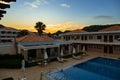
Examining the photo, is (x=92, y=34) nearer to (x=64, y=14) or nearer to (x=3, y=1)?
(x=64, y=14)

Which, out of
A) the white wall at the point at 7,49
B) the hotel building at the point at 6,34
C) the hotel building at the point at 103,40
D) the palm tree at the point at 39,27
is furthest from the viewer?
the palm tree at the point at 39,27

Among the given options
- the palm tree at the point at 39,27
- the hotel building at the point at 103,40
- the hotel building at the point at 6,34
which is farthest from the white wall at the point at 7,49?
the hotel building at the point at 6,34

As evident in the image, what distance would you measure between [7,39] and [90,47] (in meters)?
38.8

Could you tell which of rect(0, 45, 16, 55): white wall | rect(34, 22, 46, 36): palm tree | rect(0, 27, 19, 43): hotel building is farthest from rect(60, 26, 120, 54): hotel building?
rect(0, 27, 19, 43): hotel building

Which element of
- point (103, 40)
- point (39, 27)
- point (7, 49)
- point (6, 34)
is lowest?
point (7, 49)

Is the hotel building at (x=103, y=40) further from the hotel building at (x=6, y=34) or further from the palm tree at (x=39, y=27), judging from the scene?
the hotel building at (x=6, y=34)

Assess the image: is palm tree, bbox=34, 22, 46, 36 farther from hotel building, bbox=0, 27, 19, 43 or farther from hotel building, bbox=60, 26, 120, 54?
hotel building, bbox=60, 26, 120, 54

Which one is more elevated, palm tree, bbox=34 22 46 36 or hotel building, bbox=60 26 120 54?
palm tree, bbox=34 22 46 36

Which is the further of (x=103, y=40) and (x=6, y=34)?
(x=6, y=34)

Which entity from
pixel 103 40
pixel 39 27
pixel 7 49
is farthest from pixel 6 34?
pixel 103 40

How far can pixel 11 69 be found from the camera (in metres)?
19.0

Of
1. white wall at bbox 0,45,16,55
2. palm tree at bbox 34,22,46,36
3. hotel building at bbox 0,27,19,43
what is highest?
palm tree at bbox 34,22,46,36

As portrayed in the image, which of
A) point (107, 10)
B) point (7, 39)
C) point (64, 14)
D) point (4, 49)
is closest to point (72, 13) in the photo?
point (64, 14)

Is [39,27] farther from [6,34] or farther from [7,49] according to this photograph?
[7,49]
